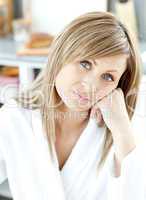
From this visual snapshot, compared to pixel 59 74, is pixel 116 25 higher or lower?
higher

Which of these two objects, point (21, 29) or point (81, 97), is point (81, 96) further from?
point (21, 29)

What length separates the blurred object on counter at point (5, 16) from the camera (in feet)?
5.79

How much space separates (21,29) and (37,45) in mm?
236

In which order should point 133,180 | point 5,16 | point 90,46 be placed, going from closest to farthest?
point 90,46
point 133,180
point 5,16

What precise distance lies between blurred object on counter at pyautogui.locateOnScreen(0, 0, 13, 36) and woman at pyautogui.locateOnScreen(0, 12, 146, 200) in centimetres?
75

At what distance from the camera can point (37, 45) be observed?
4.98 ft

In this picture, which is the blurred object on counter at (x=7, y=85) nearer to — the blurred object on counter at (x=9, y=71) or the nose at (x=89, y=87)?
the blurred object on counter at (x=9, y=71)

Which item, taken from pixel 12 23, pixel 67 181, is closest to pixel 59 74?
pixel 67 181

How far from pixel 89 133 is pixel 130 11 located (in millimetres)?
642

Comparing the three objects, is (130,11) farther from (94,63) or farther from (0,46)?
(94,63)

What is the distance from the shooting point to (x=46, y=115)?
1075mm

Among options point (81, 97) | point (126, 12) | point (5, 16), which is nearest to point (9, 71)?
point (5, 16)

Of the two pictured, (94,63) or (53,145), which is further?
(53,145)

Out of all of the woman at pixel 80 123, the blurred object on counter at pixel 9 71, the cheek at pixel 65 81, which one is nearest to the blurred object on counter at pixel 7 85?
the blurred object on counter at pixel 9 71
